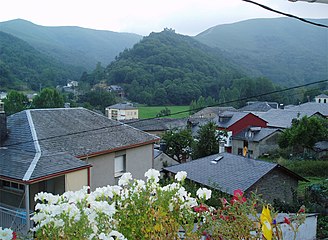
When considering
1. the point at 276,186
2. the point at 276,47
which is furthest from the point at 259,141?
the point at 276,47

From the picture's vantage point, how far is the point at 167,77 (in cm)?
2195

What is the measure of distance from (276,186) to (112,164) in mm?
3929

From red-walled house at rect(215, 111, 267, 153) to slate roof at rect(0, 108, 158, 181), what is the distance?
1307 centimetres

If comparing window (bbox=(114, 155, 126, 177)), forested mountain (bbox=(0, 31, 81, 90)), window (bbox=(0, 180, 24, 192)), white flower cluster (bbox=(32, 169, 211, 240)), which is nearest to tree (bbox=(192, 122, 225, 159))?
forested mountain (bbox=(0, 31, 81, 90))

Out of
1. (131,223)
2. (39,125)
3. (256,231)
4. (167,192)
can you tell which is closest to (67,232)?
(131,223)

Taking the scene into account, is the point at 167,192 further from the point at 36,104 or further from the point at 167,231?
the point at 36,104

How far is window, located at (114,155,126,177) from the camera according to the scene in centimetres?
748

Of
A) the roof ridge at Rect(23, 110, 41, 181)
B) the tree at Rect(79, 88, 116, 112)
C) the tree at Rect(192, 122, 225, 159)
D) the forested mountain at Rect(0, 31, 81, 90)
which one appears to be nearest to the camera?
the roof ridge at Rect(23, 110, 41, 181)

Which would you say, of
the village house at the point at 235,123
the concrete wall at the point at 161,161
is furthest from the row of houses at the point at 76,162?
the village house at the point at 235,123

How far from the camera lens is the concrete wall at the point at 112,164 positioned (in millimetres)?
6883

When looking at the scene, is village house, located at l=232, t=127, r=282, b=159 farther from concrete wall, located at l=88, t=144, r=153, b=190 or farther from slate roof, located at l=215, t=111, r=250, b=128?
concrete wall, located at l=88, t=144, r=153, b=190

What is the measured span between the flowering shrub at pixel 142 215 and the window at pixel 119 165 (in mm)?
6117

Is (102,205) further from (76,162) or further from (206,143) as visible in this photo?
(206,143)

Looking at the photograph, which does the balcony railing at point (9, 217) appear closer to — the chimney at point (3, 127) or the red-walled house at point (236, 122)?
the chimney at point (3, 127)
